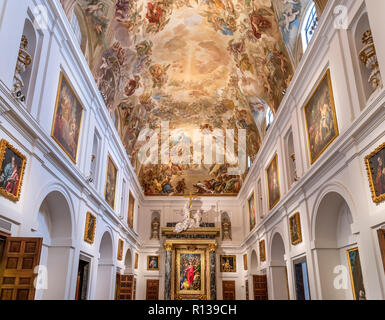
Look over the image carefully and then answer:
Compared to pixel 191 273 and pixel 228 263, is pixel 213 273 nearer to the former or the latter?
pixel 191 273

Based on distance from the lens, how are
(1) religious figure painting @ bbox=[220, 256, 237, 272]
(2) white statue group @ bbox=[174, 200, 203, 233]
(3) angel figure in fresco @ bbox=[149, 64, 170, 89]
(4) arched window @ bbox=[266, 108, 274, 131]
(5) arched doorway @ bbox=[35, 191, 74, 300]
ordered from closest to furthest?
(5) arched doorway @ bbox=[35, 191, 74, 300] < (4) arched window @ bbox=[266, 108, 274, 131] < (3) angel figure in fresco @ bbox=[149, 64, 170, 89] < (2) white statue group @ bbox=[174, 200, 203, 233] < (1) religious figure painting @ bbox=[220, 256, 237, 272]

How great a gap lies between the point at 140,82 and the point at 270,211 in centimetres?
953

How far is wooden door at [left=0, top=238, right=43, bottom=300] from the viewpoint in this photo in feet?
23.3

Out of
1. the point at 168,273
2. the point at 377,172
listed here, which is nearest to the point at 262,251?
the point at 168,273

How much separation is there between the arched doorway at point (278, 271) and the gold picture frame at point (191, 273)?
908 cm

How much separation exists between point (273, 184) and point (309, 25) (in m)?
7.45

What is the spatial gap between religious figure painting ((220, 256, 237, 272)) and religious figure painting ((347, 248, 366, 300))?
16547mm

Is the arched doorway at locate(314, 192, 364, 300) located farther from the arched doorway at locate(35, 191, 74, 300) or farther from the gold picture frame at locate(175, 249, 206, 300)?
the gold picture frame at locate(175, 249, 206, 300)

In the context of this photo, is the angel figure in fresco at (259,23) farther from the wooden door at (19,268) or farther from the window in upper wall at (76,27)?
the wooden door at (19,268)

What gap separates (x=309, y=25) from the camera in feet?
38.9

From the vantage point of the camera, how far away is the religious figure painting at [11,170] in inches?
278

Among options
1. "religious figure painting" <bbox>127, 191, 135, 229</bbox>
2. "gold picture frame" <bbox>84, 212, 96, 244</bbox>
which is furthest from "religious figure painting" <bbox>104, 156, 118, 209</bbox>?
"religious figure painting" <bbox>127, 191, 135, 229</bbox>

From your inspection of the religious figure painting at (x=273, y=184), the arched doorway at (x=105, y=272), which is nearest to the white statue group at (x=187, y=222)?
the arched doorway at (x=105, y=272)

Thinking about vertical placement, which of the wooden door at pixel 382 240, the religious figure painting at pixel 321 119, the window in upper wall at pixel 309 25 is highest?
the window in upper wall at pixel 309 25
